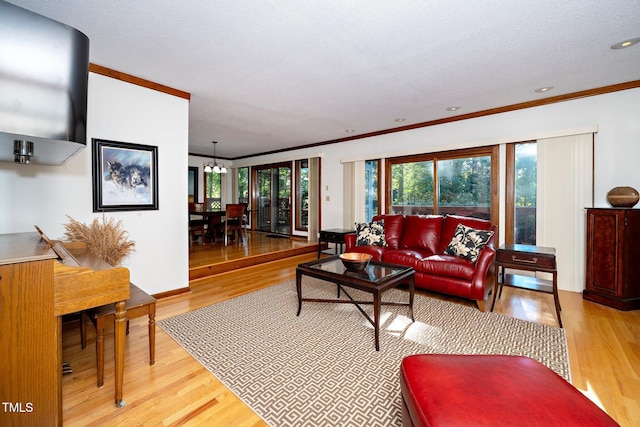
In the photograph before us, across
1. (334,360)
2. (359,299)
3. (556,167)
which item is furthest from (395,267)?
(556,167)

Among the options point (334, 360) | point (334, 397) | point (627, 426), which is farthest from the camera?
point (334, 360)

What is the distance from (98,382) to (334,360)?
5.09 ft

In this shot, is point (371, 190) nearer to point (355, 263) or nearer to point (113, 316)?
point (355, 263)

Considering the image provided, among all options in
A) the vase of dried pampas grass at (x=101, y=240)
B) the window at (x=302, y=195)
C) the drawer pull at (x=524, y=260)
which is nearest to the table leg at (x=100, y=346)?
the vase of dried pampas grass at (x=101, y=240)

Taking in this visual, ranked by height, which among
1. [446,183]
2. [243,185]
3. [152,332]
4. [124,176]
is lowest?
[152,332]

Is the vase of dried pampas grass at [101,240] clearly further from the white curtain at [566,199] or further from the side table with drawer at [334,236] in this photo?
the white curtain at [566,199]

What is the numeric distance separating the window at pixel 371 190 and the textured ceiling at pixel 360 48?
181cm

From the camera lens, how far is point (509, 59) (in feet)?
8.56

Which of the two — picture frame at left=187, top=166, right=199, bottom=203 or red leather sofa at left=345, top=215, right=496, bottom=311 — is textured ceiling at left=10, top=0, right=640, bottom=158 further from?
picture frame at left=187, top=166, right=199, bottom=203

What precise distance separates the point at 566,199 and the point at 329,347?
12.0 feet

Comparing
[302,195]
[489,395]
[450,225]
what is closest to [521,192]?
[450,225]

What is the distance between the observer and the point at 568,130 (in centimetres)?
348

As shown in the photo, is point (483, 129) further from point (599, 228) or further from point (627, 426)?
point (627, 426)

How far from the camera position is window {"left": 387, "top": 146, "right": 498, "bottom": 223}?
4270 millimetres
